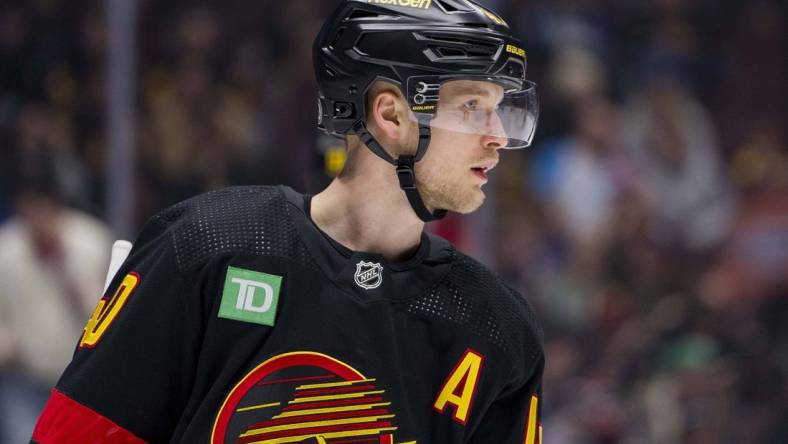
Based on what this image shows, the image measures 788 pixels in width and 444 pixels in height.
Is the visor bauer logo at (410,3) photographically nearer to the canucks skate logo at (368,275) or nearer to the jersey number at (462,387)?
the canucks skate logo at (368,275)

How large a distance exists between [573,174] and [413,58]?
9.00 feet

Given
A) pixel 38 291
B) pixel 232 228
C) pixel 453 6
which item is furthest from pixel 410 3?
pixel 38 291

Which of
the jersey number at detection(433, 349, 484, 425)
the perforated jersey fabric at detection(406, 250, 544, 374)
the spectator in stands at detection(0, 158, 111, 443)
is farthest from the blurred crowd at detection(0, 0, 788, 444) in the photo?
the jersey number at detection(433, 349, 484, 425)

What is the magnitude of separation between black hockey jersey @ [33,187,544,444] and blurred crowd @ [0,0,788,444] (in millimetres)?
1954

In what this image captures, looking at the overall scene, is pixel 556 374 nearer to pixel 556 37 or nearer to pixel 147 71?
pixel 556 37

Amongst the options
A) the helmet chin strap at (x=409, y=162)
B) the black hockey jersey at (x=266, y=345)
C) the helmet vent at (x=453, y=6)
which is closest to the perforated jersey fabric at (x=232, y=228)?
the black hockey jersey at (x=266, y=345)

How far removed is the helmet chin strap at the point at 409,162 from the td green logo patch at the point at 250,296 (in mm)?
222

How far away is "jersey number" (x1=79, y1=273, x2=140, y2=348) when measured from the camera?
1589 mm

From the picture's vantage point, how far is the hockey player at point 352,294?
156cm

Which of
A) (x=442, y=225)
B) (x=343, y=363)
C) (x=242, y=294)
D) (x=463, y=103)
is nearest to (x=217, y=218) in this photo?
(x=242, y=294)

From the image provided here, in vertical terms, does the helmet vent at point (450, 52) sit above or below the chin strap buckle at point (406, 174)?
above

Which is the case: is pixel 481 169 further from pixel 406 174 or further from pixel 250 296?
pixel 250 296

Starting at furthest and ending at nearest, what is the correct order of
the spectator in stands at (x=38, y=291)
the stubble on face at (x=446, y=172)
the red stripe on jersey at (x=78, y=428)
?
the spectator in stands at (x=38, y=291)
the stubble on face at (x=446, y=172)
the red stripe on jersey at (x=78, y=428)

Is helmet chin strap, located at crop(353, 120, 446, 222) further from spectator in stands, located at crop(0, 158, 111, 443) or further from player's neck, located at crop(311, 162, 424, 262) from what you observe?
spectator in stands, located at crop(0, 158, 111, 443)
